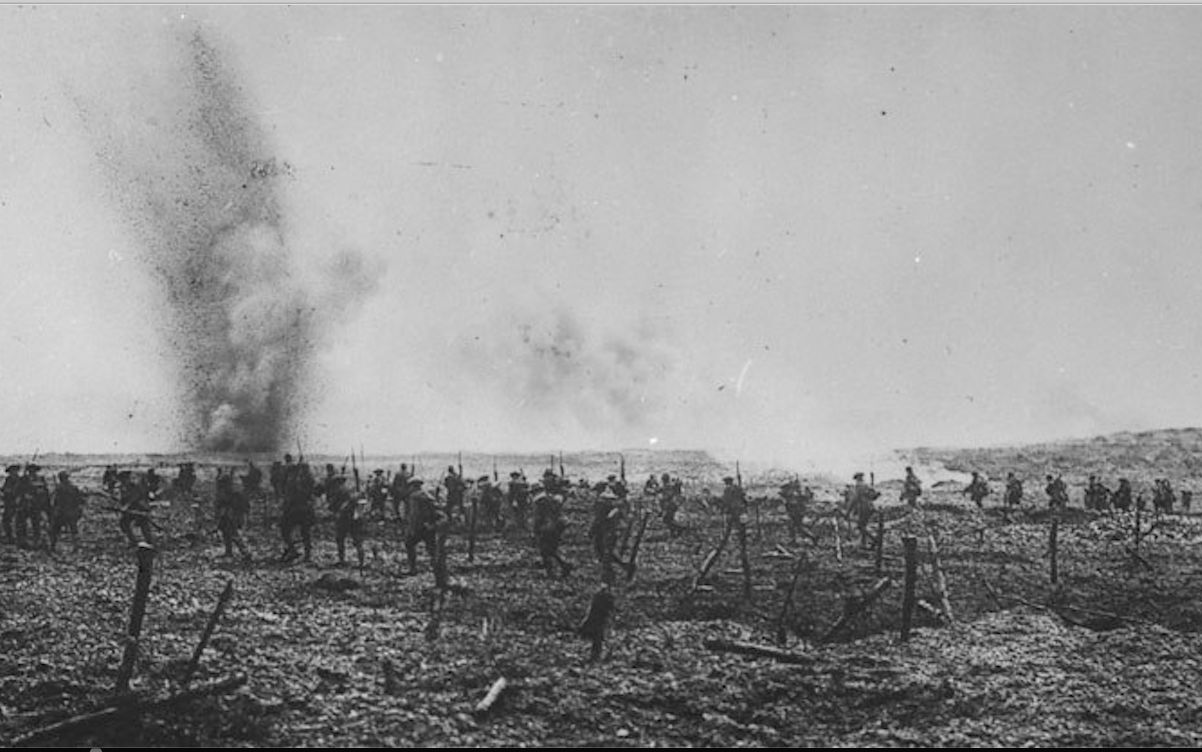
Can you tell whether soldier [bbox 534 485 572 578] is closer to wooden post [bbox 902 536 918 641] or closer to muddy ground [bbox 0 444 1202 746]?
muddy ground [bbox 0 444 1202 746]

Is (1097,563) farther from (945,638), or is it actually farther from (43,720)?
(43,720)

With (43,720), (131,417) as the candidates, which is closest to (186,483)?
(43,720)

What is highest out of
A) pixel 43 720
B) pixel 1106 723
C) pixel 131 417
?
pixel 131 417

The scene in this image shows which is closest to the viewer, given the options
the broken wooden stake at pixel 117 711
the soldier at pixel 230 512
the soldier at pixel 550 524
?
the broken wooden stake at pixel 117 711

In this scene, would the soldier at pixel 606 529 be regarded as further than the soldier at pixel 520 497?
No

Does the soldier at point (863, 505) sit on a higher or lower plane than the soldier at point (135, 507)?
lower

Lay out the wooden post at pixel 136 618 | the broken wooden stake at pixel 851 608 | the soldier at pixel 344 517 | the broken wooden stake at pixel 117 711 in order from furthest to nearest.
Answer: the soldier at pixel 344 517 → the broken wooden stake at pixel 851 608 → the wooden post at pixel 136 618 → the broken wooden stake at pixel 117 711

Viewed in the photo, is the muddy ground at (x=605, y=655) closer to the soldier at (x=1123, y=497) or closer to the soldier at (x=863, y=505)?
the soldier at (x=863, y=505)

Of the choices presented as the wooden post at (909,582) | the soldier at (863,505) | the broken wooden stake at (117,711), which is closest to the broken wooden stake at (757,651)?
the wooden post at (909,582)
